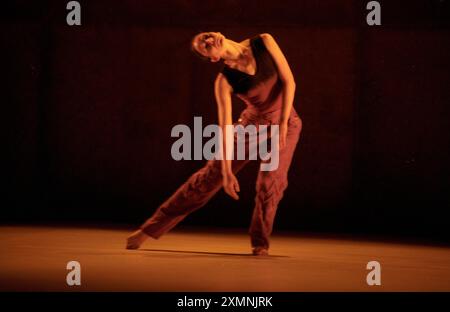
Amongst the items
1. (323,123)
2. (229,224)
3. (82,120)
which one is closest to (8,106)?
(82,120)

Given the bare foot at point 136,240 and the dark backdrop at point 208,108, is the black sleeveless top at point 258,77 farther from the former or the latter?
the dark backdrop at point 208,108

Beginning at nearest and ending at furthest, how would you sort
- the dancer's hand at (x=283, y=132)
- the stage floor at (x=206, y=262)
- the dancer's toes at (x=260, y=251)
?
the stage floor at (x=206, y=262)
the dancer's hand at (x=283, y=132)
the dancer's toes at (x=260, y=251)

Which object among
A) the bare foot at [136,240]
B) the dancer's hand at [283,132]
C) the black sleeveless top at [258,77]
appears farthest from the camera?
the bare foot at [136,240]

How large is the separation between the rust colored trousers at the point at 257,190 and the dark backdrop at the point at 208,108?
8.52 ft

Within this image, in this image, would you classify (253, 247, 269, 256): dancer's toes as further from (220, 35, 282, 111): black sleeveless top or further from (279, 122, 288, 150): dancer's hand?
(220, 35, 282, 111): black sleeveless top

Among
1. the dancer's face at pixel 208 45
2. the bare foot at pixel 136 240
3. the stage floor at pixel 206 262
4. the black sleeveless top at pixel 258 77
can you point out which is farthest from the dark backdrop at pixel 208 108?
the dancer's face at pixel 208 45

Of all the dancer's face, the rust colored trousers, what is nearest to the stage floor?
the rust colored trousers

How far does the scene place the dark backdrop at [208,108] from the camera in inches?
383

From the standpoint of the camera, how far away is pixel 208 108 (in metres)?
10.2

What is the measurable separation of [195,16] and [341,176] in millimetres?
2164

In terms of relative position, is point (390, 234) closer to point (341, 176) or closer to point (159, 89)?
point (341, 176)

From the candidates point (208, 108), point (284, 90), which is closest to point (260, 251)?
point (284, 90)

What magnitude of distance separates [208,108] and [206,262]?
3439 mm

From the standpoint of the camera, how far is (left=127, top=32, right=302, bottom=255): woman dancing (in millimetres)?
7047
